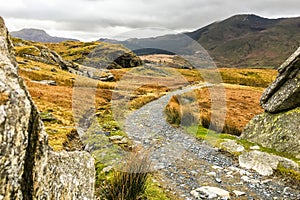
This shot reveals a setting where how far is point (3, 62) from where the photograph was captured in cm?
347

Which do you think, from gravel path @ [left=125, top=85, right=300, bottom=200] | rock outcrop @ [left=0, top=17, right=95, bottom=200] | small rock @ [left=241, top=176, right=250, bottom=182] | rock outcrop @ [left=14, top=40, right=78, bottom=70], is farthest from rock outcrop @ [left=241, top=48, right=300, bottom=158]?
rock outcrop @ [left=14, top=40, right=78, bottom=70]

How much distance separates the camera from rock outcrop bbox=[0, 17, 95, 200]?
2842mm

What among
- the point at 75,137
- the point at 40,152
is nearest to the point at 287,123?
the point at 75,137

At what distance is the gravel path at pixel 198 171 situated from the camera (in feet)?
32.0

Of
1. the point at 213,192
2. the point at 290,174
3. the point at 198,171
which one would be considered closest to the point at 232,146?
the point at 290,174

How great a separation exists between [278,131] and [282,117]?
2.86 ft

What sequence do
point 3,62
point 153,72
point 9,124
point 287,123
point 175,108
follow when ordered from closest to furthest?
point 9,124
point 3,62
point 287,123
point 175,108
point 153,72

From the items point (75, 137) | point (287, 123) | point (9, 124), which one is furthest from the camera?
point (75, 137)

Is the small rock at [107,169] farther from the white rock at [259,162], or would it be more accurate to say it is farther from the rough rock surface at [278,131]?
the rough rock surface at [278,131]

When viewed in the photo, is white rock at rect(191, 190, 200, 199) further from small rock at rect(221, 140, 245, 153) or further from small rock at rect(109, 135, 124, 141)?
small rock at rect(109, 135, 124, 141)

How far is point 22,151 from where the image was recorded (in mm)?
3080

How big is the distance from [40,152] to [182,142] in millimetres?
12671

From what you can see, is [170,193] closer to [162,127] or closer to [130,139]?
[130,139]

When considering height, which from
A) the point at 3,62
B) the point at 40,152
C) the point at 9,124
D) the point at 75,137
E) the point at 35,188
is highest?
the point at 3,62
